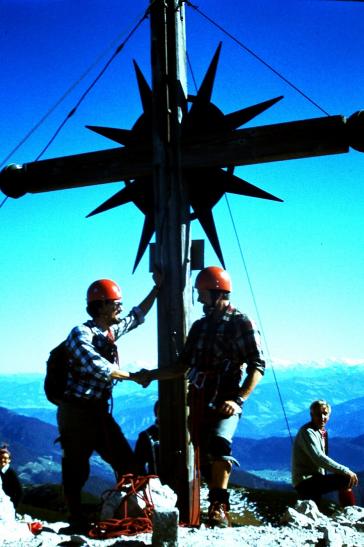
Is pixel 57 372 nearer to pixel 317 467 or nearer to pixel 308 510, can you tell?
pixel 308 510

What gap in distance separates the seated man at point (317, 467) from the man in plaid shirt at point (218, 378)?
2.49 m

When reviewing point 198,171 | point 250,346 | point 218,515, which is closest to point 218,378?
point 250,346

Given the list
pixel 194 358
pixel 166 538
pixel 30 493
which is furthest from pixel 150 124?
pixel 30 493

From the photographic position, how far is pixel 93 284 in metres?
6.30

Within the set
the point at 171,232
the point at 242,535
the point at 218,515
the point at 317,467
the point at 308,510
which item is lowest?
the point at 242,535

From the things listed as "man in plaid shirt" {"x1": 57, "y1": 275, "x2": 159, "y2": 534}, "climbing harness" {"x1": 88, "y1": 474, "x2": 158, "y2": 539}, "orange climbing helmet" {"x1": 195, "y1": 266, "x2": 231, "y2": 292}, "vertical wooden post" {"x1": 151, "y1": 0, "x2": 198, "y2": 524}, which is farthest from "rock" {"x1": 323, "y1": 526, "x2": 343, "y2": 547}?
"orange climbing helmet" {"x1": 195, "y1": 266, "x2": 231, "y2": 292}

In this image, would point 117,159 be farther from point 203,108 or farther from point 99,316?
point 99,316

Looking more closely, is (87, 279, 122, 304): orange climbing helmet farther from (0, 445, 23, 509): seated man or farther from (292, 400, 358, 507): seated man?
(0, 445, 23, 509): seated man

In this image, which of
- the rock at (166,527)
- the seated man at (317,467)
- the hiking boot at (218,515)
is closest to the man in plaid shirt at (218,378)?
the hiking boot at (218,515)

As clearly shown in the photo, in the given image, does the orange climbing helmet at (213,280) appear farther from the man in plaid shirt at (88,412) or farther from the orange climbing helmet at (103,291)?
the orange climbing helmet at (103,291)

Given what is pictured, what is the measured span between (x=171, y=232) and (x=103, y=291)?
89cm

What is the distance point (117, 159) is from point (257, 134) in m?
1.48

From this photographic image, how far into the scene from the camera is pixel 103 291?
20.3ft

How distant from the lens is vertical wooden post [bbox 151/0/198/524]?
18.9 ft
